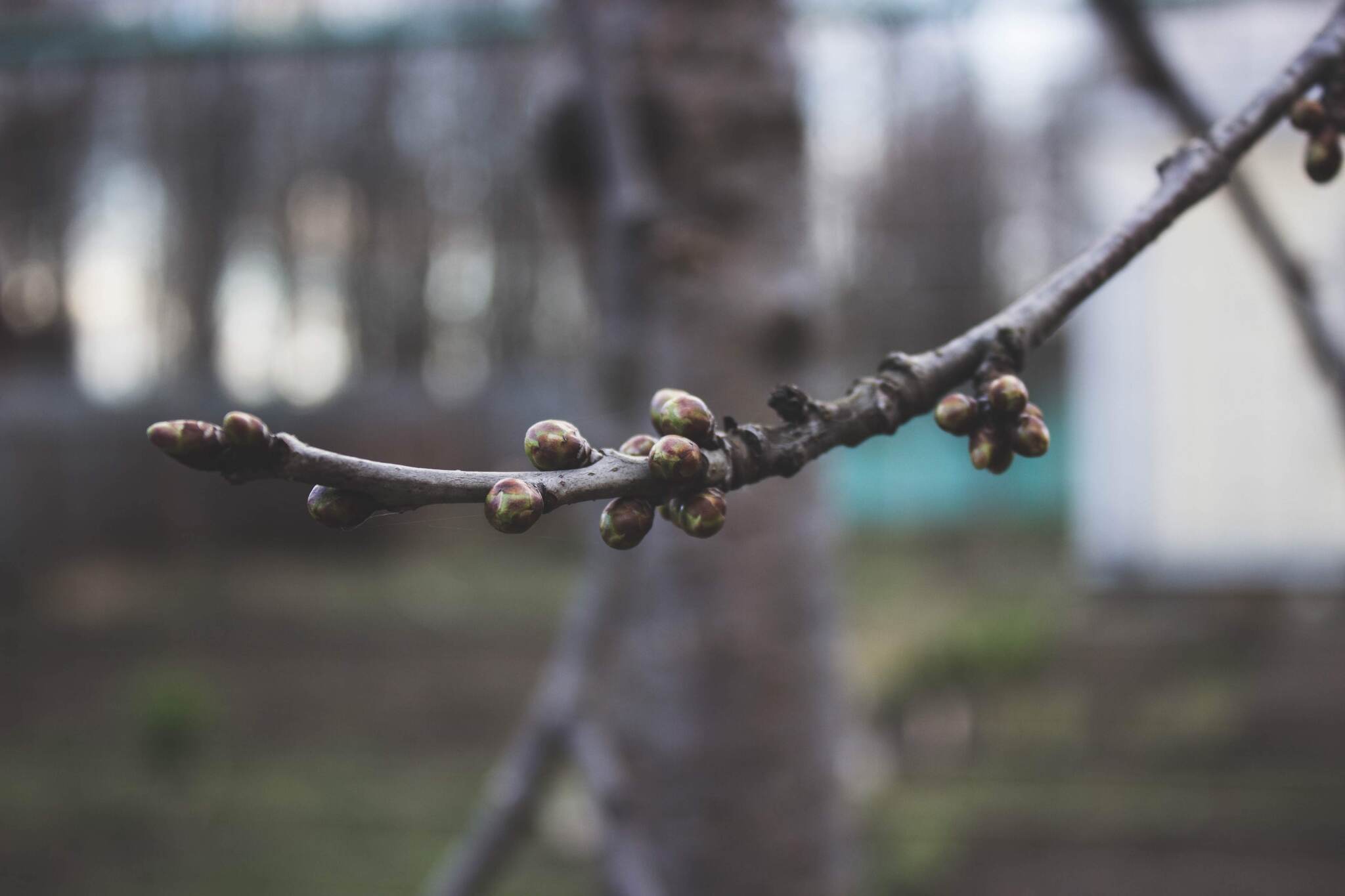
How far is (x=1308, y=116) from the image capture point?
2.34ft

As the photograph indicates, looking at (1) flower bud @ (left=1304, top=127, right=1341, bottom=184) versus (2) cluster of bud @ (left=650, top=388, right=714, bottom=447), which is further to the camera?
(1) flower bud @ (left=1304, top=127, right=1341, bottom=184)

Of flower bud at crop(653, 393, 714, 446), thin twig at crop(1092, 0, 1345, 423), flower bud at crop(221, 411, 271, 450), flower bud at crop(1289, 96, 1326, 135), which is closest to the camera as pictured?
flower bud at crop(221, 411, 271, 450)

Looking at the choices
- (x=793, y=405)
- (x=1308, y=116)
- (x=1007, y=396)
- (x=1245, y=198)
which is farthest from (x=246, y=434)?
(x=1245, y=198)

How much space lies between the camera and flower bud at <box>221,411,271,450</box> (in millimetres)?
378

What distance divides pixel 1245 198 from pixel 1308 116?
63cm

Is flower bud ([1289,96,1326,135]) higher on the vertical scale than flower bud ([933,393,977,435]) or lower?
higher

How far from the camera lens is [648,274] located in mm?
1438

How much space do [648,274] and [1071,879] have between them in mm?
3446

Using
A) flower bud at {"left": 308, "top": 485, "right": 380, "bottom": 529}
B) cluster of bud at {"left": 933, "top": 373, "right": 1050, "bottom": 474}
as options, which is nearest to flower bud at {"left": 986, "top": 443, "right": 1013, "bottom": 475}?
cluster of bud at {"left": 933, "top": 373, "right": 1050, "bottom": 474}

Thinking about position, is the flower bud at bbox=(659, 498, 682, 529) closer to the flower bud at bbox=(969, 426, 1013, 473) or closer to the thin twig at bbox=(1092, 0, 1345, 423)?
the flower bud at bbox=(969, 426, 1013, 473)

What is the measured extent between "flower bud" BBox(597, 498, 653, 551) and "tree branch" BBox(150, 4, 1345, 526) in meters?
0.01

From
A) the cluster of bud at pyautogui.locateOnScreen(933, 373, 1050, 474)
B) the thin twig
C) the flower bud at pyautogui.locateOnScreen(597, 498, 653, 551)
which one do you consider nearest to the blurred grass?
the thin twig

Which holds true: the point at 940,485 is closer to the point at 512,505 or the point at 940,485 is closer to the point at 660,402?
the point at 660,402

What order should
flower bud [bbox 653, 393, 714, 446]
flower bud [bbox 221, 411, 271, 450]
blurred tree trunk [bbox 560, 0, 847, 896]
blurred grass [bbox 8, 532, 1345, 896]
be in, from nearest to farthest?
flower bud [bbox 221, 411, 271, 450]
flower bud [bbox 653, 393, 714, 446]
blurred tree trunk [bbox 560, 0, 847, 896]
blurred grass [bbox 8, 532, 1345, 896]
